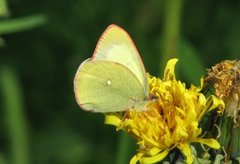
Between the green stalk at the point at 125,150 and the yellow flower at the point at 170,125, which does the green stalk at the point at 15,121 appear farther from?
the yellow flower at the point at 170,125

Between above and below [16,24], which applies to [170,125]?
below

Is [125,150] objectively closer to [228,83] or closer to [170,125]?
[170,125]

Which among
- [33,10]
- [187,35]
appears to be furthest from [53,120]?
[187,35]

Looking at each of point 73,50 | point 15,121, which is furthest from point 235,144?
point 73,50

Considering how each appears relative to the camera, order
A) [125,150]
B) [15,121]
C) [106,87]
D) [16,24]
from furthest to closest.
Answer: [15,121], [16,24], [125,150], [106,87]

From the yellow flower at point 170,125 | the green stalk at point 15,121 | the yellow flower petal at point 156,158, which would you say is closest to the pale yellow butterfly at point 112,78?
the yellow flower at point 170,125

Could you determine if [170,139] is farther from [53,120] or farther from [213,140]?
[53,120]
